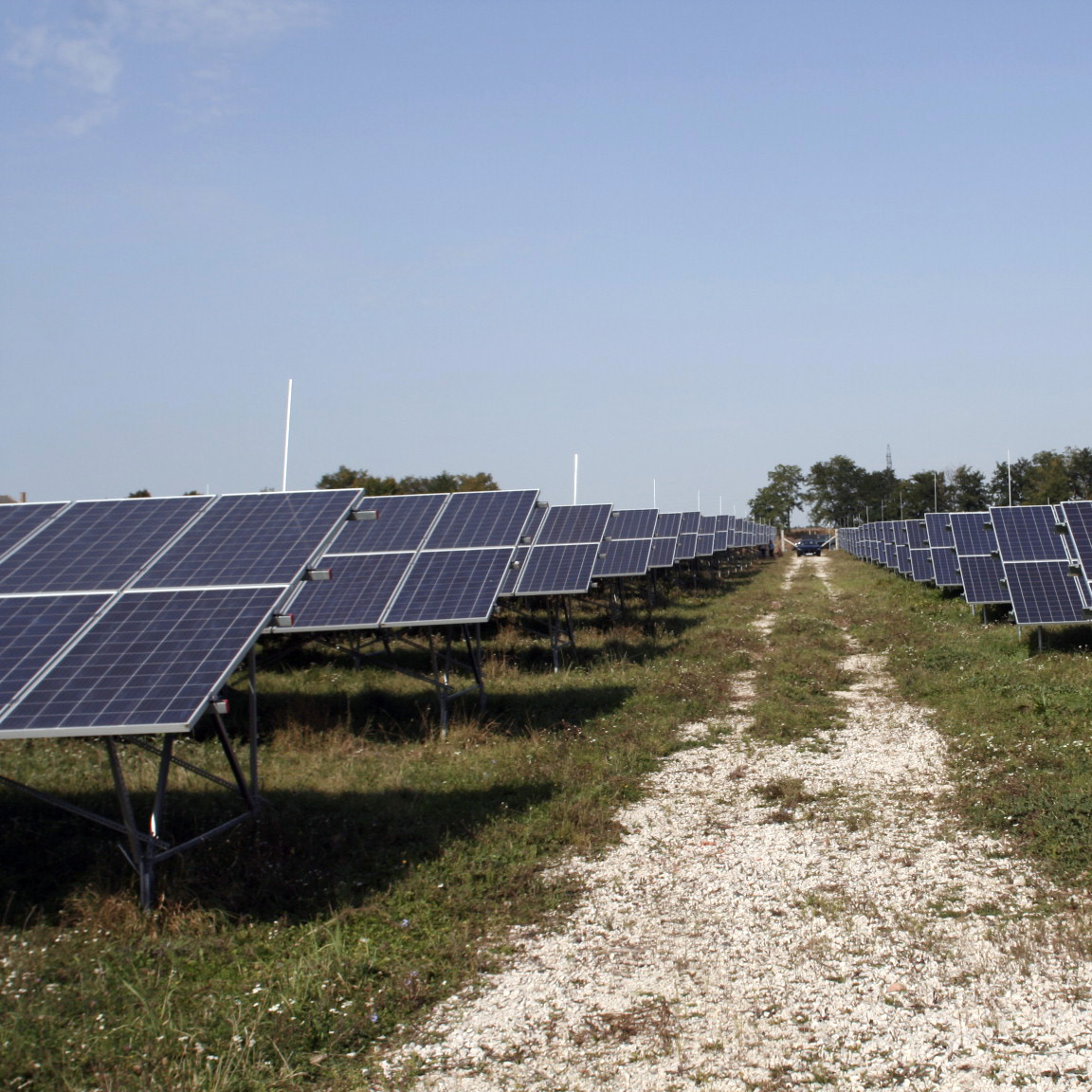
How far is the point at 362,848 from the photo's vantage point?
8.31m

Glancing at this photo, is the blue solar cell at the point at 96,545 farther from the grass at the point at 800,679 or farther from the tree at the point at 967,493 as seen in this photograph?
the tree at the point at 967,493

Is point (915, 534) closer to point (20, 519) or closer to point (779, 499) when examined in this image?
point (20, 519)

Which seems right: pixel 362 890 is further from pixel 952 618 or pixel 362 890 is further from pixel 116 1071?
pixel 952 618

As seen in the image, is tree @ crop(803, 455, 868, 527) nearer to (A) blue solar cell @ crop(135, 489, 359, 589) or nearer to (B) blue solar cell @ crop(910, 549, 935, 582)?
(B) blue solar cell @ crop(910, 549, 935, 582)

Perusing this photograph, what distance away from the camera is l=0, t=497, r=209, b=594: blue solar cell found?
855 cm

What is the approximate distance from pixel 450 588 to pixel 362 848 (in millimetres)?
5722

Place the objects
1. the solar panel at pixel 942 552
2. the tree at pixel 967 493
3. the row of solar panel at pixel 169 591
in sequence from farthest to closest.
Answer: the tree at pixel 967 493
the solar panel at pixel 942 552
the row of solar panel at pixel 169 591

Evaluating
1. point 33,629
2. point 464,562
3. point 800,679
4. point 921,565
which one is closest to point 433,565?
point 464,562

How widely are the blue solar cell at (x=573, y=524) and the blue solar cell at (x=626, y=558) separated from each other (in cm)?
87

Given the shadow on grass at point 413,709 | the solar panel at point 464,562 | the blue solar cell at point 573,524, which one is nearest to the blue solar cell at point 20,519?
the shadow on grass at point 413,709

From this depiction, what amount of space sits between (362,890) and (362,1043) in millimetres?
2223

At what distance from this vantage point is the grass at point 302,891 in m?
5.21

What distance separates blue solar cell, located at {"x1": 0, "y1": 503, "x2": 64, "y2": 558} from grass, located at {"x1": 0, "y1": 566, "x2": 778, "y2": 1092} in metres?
2.60

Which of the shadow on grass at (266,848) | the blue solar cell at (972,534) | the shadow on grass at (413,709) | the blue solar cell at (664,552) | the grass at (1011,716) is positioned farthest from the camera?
the blue solar cell at (664,552)
